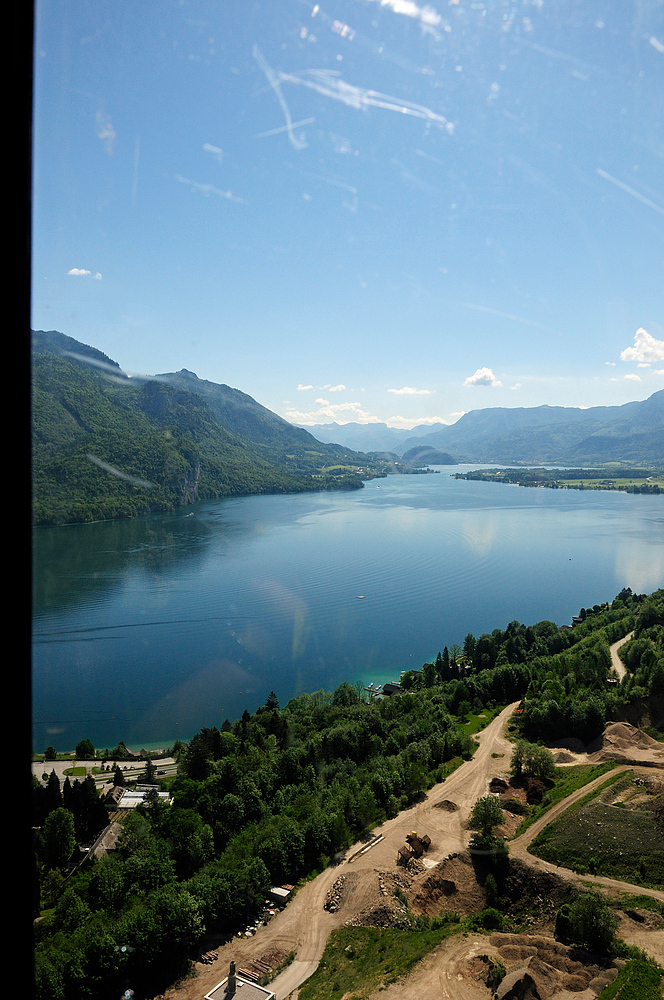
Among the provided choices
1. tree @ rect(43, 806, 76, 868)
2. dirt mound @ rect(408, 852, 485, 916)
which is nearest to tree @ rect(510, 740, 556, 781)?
dirt mound @ rect(408, 852, 485, 916)

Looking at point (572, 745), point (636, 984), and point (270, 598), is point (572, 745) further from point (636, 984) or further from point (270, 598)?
point (270, 598)

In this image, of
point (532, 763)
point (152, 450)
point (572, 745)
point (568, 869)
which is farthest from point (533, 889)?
point (152, 450)

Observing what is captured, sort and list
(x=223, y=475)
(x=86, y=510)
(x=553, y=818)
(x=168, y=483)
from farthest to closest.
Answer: (x=223, y=475), (x=168, y=483), (x=86, y=510), (x=553, y=818)

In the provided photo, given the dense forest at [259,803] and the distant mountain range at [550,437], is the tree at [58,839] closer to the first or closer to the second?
the dense forest at [259,803]

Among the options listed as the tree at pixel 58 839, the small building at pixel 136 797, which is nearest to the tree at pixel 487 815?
the small building at pixel 136 797

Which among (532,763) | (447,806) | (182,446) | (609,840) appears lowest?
(447,806)

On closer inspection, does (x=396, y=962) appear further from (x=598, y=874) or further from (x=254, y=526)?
(x=254, y=526)

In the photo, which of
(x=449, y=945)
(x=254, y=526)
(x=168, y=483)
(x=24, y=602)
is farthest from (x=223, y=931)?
(x=168, y=483)
